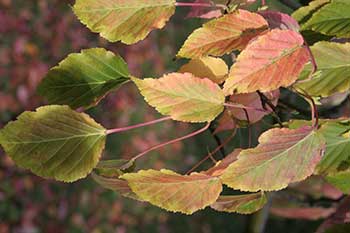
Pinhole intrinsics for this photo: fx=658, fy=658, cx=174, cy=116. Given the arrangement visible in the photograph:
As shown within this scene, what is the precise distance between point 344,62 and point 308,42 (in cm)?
5

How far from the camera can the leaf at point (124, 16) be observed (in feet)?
1.84

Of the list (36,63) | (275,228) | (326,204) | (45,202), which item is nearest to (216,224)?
(275,228)

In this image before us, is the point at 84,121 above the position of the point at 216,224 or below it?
above

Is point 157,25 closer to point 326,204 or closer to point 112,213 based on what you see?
point 326,204

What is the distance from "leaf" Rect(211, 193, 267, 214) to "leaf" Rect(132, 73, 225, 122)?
0.32ft

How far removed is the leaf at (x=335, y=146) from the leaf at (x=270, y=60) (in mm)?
80

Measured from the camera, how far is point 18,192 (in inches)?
121

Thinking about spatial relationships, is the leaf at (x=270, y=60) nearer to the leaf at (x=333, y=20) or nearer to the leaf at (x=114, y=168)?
the leaf at (x=333, y=20)

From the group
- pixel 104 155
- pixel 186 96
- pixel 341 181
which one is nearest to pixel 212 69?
pixel 186 96

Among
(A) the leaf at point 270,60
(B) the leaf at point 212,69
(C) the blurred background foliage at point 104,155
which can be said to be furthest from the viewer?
(C) the blurred background foliage at point 104,155

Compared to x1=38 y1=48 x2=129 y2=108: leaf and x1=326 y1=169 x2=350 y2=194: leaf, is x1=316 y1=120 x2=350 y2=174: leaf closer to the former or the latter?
x1=326 y1=169 x2=350 y2=194: leaf

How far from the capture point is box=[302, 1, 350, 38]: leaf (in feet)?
1.72

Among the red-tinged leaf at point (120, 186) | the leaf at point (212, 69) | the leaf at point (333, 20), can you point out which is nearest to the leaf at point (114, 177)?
the red-tinged leaf at point (120, 186)

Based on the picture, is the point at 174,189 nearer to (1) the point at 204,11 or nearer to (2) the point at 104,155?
(1) the point at 204,11
